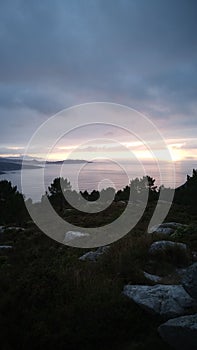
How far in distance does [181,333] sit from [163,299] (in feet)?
3.81

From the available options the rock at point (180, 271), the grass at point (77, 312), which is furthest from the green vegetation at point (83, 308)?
the rock at point (180, 271)

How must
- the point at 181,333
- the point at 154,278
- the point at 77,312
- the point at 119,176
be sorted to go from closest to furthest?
the point at 181,333 < the point at 77,312 < the point at 154,278 < the point at 119,176

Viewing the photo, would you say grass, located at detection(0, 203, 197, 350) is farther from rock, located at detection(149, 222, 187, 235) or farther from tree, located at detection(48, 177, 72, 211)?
tree, located at detection(48, 177, 72, 211)

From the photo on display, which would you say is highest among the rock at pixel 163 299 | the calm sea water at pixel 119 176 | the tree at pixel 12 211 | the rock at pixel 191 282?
the calm sea water at pixel 119 176

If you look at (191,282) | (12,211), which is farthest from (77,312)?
(12,211)

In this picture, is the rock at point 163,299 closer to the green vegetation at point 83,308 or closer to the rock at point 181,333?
the green vegetation at point 83,308

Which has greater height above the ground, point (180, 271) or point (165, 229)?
point (165, 229)

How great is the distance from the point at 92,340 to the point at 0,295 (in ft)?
7.23

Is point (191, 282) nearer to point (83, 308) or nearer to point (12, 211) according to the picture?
point (83, 308)

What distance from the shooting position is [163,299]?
5551 millimetres

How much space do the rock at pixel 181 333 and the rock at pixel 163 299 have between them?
646 millimetres

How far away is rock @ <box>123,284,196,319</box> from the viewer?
527 cm

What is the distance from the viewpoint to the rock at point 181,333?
431cm

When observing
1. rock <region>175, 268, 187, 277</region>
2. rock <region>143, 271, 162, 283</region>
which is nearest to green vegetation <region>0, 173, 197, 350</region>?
rock <region>175, 268, 187, 277</region>
